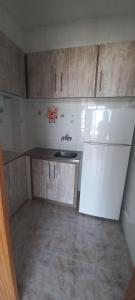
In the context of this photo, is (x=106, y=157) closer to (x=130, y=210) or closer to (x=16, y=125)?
(x=130, y=210)

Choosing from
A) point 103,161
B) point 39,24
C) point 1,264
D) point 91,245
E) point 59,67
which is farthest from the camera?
point 39,24

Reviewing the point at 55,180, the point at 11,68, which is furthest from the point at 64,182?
the point at 11,68

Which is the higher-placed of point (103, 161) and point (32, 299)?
point (103, 161)

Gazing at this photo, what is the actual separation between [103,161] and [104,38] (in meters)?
1.70

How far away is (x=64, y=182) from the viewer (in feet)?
6.62

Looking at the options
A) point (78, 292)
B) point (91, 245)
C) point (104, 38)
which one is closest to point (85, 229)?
point (91, 245)

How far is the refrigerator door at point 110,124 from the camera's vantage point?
4.98 ft

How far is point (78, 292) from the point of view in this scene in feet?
3.78

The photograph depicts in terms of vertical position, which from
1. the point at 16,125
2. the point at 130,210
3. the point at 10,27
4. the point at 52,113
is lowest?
the point at 130,210

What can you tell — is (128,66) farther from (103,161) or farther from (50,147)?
(50,147)

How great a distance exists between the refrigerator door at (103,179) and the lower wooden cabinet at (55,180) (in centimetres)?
18

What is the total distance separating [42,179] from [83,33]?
2204 mm

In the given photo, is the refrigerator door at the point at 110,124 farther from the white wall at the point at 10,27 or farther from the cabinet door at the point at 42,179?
the white wall at the point at 10,27

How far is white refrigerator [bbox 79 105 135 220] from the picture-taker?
1552 millimetres
